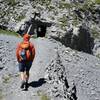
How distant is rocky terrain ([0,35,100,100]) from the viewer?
27.2 metres

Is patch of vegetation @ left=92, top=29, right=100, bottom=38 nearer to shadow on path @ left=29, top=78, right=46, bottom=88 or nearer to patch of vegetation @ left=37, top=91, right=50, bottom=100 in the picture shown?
shadow on path @ left=29, top=78, right=46, bottom=88

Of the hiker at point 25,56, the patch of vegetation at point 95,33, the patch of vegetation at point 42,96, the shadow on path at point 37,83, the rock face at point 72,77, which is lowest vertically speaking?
the patch of vegetation at point 95,33

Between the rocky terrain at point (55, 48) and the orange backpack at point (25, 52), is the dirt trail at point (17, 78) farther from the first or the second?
the orange backpack at point (25, 52)

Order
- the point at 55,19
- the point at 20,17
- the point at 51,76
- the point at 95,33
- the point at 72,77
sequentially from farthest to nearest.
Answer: the point at 95,33
the point at 20,17
the point at 55,19
the point at 72,77
the point at 51,76

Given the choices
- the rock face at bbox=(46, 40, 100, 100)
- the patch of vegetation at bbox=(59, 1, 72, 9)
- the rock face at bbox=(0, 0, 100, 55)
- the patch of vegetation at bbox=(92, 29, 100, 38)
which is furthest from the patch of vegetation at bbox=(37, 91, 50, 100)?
the patch of vegetation at bbox=(92, 29, 100, 38)

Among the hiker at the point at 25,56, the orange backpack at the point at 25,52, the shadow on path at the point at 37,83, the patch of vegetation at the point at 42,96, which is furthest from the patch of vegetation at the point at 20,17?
the patch of vegetation at the point at 42,96

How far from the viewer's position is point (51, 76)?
99.0 feet

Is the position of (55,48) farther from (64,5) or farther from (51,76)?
(64,5)

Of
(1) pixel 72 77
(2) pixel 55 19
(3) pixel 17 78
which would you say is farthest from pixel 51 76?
(2) pixel 55 19

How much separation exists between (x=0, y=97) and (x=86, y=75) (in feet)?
62.2

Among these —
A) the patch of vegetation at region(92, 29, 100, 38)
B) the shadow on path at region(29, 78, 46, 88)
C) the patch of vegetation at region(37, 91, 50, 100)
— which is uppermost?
the patch of vegetation at region(37, 91, 50, 100)

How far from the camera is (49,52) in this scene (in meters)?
43.2

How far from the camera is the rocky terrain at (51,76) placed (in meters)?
27.2

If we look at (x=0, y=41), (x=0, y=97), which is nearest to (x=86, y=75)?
(x=0, y=41)
